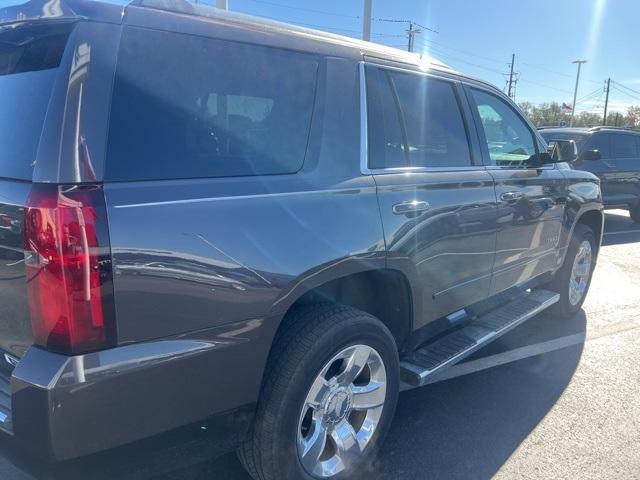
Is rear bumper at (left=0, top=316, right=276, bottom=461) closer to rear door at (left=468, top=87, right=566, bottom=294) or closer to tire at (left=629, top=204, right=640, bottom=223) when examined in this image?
rear door at (left=468, top=87, right=566, bottom=294)

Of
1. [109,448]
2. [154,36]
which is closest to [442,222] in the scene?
[154,36]

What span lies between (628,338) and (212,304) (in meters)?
4.27

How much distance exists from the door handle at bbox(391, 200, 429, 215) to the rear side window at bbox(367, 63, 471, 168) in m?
0.22

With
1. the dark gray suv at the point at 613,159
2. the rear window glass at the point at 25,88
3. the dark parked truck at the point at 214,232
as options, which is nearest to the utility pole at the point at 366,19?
the dark gray suv at the point at 613,159

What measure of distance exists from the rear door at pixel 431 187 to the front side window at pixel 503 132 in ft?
0.96

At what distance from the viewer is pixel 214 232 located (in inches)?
77.0

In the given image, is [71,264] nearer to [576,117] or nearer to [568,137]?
[568,137]

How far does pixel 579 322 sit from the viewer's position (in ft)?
17.2

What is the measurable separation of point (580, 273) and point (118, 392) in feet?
15.6

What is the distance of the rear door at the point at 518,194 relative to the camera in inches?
148

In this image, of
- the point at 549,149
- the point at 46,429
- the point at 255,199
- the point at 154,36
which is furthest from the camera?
the point at 549,149

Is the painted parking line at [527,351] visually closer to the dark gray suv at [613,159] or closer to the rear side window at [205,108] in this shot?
the rear side window at [205,108]

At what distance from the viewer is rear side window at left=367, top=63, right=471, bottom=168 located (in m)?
2.84

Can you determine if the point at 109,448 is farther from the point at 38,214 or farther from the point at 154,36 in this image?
the point at 154,36
